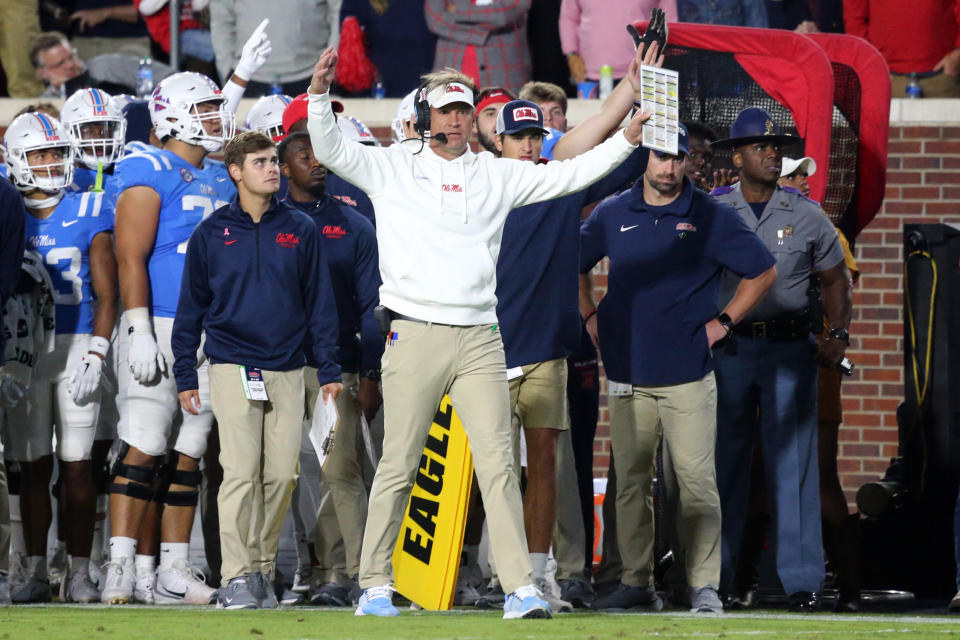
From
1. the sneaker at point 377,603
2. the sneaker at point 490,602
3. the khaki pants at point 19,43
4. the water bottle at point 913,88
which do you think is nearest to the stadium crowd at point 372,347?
the sneaker at point 490,602

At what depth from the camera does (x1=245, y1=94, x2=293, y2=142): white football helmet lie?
8.38 m

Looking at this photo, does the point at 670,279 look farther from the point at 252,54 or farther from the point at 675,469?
the point at 252,54

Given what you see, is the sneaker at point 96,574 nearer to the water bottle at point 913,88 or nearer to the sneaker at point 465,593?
the sneaker at point 465,593

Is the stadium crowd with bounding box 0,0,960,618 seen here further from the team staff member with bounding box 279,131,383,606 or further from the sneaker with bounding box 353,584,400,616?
the sneaker with bounding box 353,584,400,616

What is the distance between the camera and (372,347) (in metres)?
7.60

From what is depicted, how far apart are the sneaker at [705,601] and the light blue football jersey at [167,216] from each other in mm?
2656

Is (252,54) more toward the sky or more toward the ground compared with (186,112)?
more toward the sky

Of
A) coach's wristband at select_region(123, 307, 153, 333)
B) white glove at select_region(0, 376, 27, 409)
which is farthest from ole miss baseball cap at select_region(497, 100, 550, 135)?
white glove at select_region(0, 376, 27, 409)

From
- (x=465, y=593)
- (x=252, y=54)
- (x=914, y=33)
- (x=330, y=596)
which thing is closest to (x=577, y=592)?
(x=465, y=593)

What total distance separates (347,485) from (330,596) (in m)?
0.52

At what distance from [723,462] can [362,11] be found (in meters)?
5.08

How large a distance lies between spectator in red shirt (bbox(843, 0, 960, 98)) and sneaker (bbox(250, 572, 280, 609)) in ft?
19.5

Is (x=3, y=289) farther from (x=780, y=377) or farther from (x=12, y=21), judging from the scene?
(x=12, y=21)

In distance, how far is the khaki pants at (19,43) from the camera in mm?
11727
